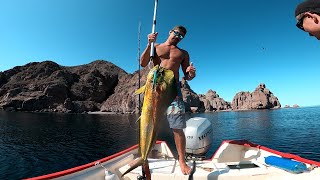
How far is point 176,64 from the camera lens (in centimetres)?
654

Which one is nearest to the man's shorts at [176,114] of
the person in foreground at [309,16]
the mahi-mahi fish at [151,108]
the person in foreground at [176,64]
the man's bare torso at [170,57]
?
the person in foreground at [176,64]

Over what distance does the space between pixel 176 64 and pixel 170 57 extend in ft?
0.85

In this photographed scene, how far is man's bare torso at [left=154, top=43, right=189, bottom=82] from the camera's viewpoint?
6.46 meters

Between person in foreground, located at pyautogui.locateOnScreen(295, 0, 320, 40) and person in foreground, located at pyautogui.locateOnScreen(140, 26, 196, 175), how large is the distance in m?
3.88

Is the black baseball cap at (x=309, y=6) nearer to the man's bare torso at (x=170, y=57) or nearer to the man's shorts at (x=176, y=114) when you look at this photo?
the man's shorts at (x=176, y=114)

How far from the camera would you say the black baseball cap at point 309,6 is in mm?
1908

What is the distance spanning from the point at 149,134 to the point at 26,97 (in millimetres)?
196138

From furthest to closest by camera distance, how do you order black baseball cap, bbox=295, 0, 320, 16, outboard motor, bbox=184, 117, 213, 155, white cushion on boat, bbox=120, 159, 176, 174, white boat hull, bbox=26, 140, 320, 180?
outboard motor, bbox=184, 117, 213, 155 → white cushion on boat, bbox=120, 159, 176, 174 → white boat hull, bbox=26, 140, 320, 180 → black baseball cap, bbox=295, 0, 320, 16

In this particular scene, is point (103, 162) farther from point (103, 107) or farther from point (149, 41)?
point (103, 107)

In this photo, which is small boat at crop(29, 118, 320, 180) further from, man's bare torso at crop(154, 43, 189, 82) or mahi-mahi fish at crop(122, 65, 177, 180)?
man's bare torso at crop(154, 43, 189, 82)

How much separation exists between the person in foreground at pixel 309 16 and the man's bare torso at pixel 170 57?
14.6 ft

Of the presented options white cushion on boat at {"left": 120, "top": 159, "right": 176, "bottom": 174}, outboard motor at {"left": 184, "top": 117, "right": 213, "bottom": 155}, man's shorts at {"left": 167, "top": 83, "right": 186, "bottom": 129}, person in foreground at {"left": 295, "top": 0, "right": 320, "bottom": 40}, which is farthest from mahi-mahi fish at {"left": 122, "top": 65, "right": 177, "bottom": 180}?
outboard motor at {"left": 184, "top": 117, "right": 213, "bottom": 155}

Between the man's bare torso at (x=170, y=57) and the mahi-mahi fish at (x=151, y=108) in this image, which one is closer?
the mahi-mahi fish at (x=151, y=108)

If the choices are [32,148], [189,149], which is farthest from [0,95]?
[189,149]
